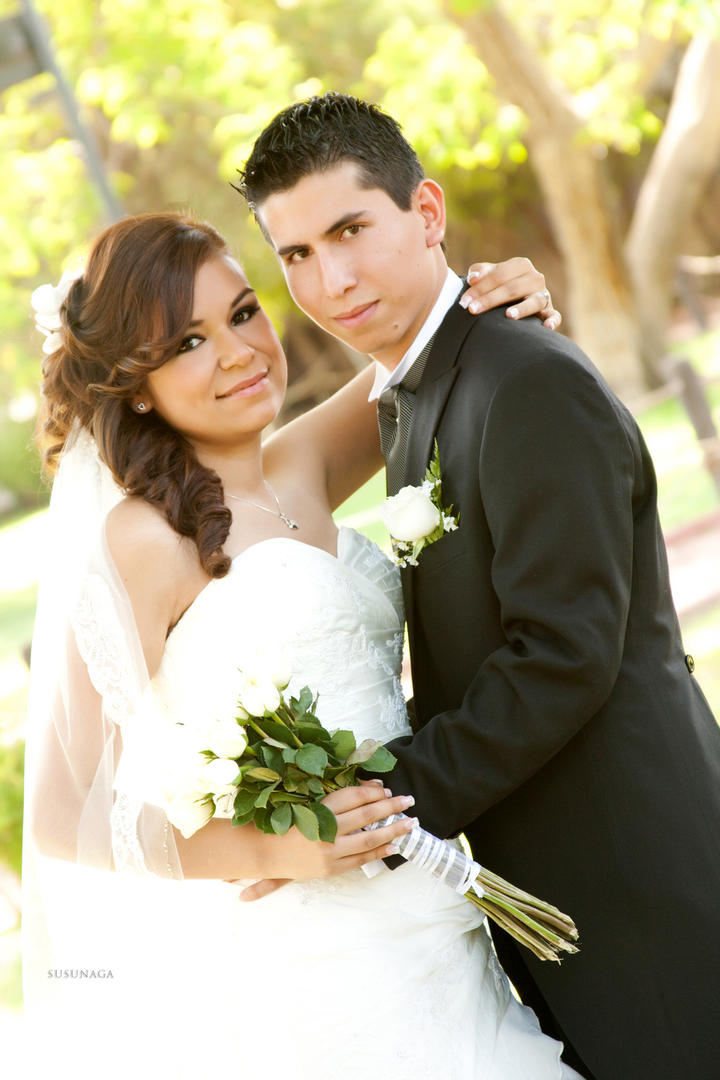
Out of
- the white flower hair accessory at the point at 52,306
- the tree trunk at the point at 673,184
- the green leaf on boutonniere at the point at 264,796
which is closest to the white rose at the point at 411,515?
the green leaf on boutonniere at the point at 264,796

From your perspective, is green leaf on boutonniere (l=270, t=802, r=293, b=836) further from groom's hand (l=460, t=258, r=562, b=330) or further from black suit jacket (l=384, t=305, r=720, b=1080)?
groom's hand (l=460, t=258, r=562, b=330)

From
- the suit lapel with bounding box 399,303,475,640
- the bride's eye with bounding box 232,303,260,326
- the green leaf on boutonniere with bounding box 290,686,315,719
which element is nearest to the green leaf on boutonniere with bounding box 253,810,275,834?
the green leaf on boutonniere with bounding box 290,686,315,719

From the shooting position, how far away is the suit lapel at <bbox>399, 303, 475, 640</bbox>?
7.90 feet

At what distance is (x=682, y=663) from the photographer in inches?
97.0

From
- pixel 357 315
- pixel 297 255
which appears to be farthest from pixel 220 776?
pixel 297 255

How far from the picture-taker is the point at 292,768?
85.7 inches

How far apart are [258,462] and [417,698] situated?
2.66 feet

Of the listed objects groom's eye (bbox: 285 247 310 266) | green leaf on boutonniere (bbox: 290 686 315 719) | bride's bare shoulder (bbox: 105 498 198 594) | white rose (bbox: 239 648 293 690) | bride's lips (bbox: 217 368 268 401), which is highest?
groom's eye (bbox: 285 247 310 266)

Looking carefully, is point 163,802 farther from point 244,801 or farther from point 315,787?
point 315,787

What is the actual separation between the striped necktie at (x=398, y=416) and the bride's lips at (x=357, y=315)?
151 millimetres

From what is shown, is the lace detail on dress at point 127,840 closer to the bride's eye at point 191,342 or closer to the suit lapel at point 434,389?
the suit lapel at point 434,389

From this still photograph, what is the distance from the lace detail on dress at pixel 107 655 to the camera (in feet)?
8.01

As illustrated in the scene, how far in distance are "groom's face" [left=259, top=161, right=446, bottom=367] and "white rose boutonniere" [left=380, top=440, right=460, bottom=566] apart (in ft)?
1.23

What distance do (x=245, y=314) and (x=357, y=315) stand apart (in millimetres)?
446
